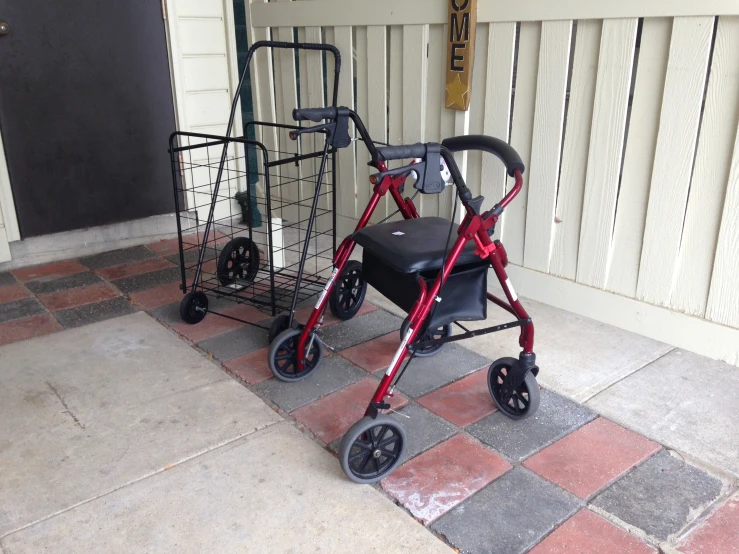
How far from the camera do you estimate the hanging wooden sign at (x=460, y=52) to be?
2.67m

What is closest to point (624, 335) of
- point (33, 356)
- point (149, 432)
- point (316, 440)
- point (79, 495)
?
point (316, 440)

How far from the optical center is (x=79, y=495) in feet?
5.56

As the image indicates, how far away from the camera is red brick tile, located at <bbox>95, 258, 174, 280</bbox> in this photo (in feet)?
10.7

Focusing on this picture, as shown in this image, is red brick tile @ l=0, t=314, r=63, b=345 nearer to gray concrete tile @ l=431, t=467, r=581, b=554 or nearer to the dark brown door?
the dark brown door

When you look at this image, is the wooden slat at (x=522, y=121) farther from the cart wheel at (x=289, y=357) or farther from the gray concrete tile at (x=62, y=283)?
the gray concrete tile at (x=62, y=283)

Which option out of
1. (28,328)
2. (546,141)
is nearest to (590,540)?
(546,141)

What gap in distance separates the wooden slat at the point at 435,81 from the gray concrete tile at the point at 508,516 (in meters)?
1.69

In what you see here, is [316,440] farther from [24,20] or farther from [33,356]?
[24,20]

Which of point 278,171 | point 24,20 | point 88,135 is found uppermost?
point 24,20

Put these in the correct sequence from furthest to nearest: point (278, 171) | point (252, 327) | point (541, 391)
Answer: point (278, 171) < point (252, 327) < point (541, 391)

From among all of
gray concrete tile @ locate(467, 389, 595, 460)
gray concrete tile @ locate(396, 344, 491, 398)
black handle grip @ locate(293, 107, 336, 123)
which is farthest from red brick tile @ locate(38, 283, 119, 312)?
gray concrete tile @ locate(467, 389, 595, 460)

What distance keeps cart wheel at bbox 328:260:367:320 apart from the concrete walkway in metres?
0.59

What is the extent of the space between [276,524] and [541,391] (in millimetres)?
1009

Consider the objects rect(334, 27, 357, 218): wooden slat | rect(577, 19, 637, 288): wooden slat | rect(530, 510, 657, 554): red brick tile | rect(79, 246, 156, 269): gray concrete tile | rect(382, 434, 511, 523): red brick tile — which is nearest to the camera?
rect(530, 510, 657, 554): red brick tile
